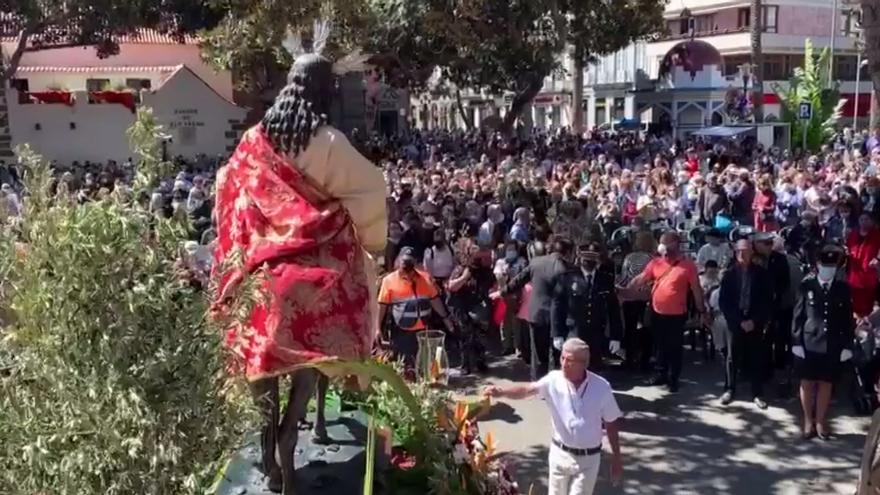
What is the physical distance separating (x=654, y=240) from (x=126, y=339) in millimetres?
8252

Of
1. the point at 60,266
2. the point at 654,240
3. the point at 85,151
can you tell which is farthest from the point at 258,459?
the point at 85,151

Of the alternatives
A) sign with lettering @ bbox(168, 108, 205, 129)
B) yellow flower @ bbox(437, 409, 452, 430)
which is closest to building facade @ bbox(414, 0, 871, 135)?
sign with lettering @ bbox(168, 108, 205, 129)

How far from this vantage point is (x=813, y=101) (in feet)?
108

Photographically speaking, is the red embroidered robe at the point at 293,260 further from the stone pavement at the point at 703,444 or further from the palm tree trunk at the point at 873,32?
the palm tree trunk at the point at 873,32

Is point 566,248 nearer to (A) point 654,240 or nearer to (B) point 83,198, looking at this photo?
(A) point 654,240

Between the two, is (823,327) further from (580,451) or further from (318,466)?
(318,466)

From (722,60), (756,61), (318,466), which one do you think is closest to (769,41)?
(722,60)

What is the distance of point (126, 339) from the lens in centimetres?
217

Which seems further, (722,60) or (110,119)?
(722,60)

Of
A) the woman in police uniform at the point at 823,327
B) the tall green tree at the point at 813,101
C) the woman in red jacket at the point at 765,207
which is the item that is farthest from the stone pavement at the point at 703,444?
the tall green tree at the point at 813,101

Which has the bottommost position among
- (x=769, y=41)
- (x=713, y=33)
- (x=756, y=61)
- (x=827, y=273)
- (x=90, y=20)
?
(x=827, y=273)

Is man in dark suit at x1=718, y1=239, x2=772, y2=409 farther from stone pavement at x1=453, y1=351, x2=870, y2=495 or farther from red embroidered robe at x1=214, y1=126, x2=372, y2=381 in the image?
red embroidered robe at x1=214, y1=126, x2=372, y2=381

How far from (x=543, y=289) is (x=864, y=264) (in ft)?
11.3

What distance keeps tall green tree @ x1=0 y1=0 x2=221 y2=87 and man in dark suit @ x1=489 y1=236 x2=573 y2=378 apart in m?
12.0
